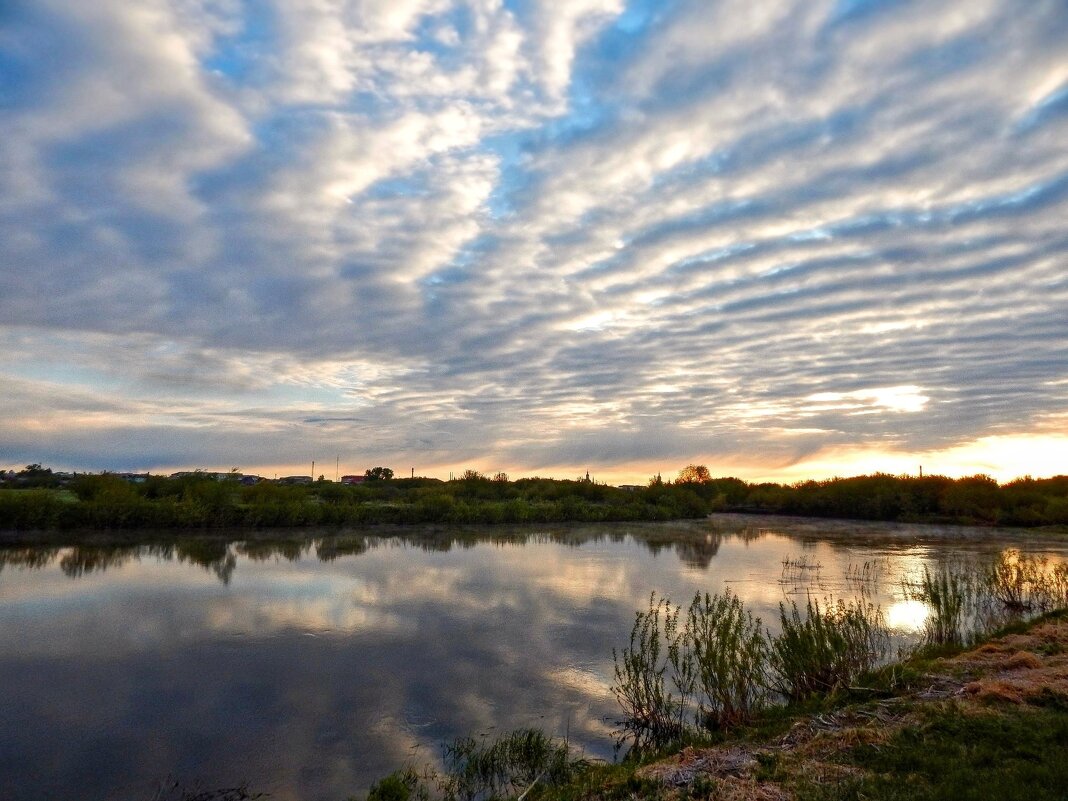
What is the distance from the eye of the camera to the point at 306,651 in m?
12.4

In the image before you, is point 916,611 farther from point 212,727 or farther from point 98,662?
point 98,662

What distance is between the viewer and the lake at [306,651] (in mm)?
7785

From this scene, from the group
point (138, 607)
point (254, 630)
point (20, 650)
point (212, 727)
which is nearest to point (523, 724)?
point (212, 727)

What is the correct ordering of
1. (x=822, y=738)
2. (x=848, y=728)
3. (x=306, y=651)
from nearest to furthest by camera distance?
(x=822, y=738) → (x=848, y=728) → (x=306, y=651)

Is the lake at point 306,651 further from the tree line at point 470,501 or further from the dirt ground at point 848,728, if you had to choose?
the tree line at point 470,501

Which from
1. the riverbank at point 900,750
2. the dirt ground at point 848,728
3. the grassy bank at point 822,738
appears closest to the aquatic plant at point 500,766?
the grassy bank at point 822,738

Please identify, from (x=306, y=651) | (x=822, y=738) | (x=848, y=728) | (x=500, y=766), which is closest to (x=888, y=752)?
(x=822, y=738)

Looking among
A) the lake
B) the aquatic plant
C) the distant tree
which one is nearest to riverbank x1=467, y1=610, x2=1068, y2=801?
the aquatic plant

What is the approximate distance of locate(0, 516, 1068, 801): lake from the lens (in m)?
7.79

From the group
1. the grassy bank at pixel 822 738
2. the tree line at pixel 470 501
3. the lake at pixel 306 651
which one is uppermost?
the tree line at pixel 470 501

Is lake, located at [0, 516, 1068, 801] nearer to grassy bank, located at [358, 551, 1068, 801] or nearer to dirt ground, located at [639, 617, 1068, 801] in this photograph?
grassy bank, located at [358, 551, 1068, 801]

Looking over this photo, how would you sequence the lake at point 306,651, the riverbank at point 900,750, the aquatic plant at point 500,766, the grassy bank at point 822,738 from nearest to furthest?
the riverbank at point 900,750, the grassy bank at point 822,738, the aquatic plant at point 500,766, the lake at point 306,651

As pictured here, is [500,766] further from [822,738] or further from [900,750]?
[900,750]

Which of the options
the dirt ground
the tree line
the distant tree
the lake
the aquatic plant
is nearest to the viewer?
the dirt ground
